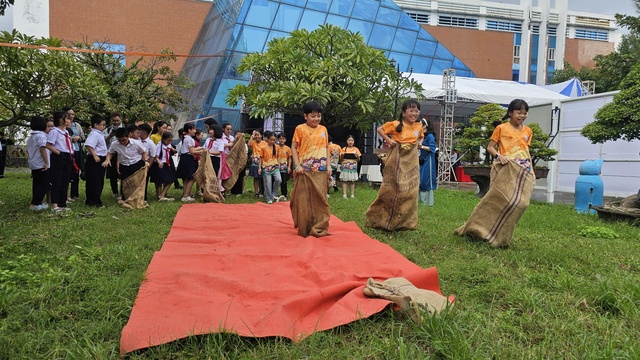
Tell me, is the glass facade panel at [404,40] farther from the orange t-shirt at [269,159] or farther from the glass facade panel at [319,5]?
the orange t-shirt at [269,159]

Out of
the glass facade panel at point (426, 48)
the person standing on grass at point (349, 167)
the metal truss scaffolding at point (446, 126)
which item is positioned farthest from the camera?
the glass facade panel at point (426, 48)

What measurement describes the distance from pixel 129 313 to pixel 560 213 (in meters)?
7.56

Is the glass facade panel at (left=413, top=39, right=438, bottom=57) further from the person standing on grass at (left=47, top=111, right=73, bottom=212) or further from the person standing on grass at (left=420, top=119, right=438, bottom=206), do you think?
the person standing on grass at (left=47, top=111, right=73, bottom=212)

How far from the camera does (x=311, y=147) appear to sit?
5797 mm

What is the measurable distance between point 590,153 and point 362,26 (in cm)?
1176

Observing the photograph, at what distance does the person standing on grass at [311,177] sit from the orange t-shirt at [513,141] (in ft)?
6.70

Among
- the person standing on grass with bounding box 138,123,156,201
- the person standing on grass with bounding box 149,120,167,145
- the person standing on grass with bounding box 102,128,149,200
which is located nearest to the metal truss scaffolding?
the person standing on grass with bounding box 149,120,167,145

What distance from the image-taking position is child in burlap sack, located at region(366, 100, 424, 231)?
232 inches

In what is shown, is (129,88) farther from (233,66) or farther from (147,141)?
(147,141)

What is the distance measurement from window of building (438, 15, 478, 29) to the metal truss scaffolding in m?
26.9

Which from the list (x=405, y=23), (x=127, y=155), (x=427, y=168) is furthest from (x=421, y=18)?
(x=127, y=155)

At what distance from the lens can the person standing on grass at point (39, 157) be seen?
6.90m

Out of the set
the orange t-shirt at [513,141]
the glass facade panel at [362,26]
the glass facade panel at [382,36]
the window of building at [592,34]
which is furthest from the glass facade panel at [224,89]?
the window of building at [592,34]

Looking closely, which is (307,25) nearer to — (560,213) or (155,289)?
(560,213)
